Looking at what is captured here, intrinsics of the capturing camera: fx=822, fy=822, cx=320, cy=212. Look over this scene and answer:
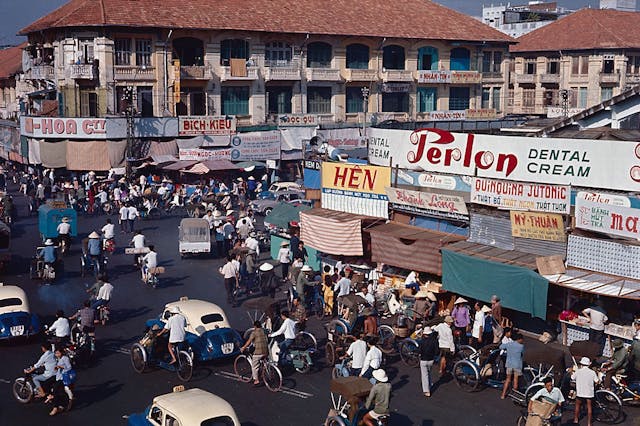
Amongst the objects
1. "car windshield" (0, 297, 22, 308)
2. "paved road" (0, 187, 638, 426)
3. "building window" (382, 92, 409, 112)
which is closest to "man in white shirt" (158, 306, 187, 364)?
"paved road" (0, 187, 638, 426)

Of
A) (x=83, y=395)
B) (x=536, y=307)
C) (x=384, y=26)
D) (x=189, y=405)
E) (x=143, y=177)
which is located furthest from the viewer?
(x=384, y=26)

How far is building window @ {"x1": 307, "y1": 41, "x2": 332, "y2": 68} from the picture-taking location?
59.7 meters

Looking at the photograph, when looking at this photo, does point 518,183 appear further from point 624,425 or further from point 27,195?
point 27,195

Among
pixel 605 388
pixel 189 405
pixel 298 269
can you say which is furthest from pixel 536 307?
pixel 189 405

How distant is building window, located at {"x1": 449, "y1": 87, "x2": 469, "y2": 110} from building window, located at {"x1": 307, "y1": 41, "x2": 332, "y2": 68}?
40.1 feet

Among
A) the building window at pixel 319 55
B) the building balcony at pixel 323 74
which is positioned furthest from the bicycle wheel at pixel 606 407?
the building window at pixel 319 55

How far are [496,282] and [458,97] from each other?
4771cm

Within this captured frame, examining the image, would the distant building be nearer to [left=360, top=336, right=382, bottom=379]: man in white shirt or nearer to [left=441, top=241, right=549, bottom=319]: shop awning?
[left=441, top=241, right=549, bottom=319]: shop awning

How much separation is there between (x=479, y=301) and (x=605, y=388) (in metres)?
5.72

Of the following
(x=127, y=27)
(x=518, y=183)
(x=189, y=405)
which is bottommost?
(x=189, y=405)

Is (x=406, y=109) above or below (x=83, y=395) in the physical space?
above

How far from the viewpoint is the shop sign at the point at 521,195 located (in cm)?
2150

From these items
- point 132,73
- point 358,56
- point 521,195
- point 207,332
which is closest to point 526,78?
point 358,56

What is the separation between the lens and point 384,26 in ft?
205
